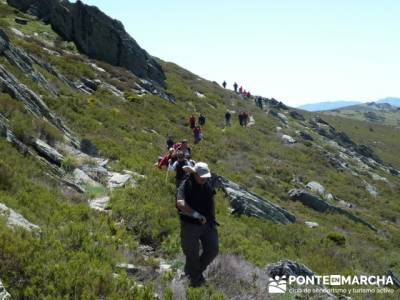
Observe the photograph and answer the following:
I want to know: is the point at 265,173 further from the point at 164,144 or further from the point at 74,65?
the point at 74,65

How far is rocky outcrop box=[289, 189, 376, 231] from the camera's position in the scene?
27156 mm

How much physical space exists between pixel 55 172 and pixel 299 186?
72.0 ft

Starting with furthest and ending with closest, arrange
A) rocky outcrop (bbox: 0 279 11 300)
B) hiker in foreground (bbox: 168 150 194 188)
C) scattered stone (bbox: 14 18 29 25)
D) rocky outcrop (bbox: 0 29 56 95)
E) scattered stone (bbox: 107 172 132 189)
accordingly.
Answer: scattered stone (bbox: 14 18 29 25), rocky outcrop (bbox: 0 29 56 95), scattered stone (bbox: 107 172 132 189), hiker in foreground (bbox: 168 150 194 188), rocky outcrop (bbox: 0 279 11 300)

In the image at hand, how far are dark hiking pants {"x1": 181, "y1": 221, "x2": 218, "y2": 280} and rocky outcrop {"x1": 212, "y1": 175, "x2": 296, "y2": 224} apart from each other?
9803mm

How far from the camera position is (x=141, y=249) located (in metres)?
10.8

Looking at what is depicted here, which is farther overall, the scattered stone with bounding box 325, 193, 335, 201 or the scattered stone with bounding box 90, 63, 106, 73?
the scattered stone with bounding box 90, 63, 106, 73

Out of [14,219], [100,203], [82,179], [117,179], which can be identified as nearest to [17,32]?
[117,179]

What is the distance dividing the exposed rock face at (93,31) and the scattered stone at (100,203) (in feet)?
108

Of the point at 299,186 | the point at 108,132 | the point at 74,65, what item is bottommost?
the point at 299,186

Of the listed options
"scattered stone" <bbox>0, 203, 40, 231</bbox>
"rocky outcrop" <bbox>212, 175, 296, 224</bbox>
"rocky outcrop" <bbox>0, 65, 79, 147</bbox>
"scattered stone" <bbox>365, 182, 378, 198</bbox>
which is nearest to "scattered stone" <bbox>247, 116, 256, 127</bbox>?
"scattered stone" <bbox>365, 182, 378, 198</bbox>

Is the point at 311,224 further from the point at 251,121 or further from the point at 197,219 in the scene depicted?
the point at 251,121

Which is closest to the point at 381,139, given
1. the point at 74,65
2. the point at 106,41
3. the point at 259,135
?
the point at 259,135

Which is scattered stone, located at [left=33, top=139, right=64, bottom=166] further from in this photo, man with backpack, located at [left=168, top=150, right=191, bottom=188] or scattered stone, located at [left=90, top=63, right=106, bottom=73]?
scattered stone, located at [left=90, top=63, right=106, bottom=73]

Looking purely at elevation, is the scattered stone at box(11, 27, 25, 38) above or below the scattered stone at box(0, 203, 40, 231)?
above
